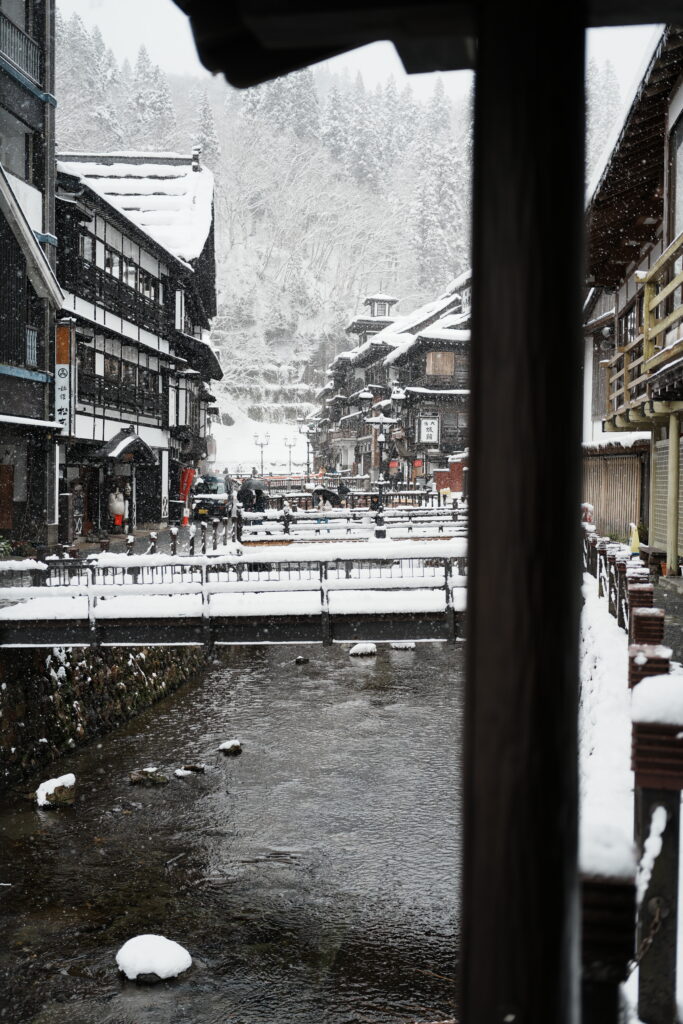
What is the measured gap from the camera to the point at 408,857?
11555mm

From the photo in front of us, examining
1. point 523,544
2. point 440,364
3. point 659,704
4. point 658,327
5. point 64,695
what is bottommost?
point 64,695

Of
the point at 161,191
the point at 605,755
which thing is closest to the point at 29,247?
the point at 605,755

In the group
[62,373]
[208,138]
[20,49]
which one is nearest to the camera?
[20,49]

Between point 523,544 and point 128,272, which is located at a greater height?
point 128,272

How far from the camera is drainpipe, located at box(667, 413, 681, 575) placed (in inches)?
618

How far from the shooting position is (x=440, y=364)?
47.7m

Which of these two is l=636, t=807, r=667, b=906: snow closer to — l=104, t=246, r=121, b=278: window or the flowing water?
the flowing water

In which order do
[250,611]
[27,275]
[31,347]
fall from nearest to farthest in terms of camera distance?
[250,611]
[27,275]
[31,347]

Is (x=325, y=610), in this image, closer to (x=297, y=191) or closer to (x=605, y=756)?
(x=605, y=756)

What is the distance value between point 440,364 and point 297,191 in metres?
107

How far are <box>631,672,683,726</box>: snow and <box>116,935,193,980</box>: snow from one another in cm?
800

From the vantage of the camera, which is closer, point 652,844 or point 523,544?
point 523,544

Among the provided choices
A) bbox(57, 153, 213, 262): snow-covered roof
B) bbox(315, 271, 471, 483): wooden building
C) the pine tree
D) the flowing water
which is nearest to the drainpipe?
the flowing water

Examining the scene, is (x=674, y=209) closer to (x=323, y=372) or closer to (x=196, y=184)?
(x=196, y=184)
